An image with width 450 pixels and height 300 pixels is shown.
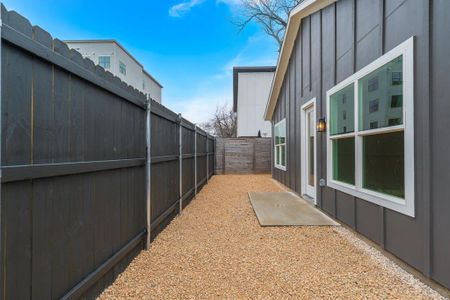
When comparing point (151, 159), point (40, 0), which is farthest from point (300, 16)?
point (40, 0)

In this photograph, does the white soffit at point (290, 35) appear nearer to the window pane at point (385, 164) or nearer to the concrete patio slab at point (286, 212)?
the window pane at point (385, 164)

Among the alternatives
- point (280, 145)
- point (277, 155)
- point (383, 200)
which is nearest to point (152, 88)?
point (277, 155)

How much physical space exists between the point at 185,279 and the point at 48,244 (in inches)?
50.8

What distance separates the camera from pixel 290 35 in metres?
7.21

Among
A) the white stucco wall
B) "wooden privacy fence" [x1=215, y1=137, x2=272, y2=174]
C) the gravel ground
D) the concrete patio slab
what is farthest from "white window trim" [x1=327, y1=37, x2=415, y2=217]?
the white stucco wall

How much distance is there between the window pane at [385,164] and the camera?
2793 mm

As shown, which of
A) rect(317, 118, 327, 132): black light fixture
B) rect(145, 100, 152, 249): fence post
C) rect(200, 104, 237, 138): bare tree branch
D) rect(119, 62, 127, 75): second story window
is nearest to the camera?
rect(145, 100, 152, 249): fence post

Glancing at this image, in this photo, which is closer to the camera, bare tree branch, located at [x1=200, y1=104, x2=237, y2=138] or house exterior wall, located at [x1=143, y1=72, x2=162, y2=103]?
house exterior wall, located at [x1=143, y1=72, x2=162, y2=103]

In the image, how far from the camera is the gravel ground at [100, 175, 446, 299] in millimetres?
2256

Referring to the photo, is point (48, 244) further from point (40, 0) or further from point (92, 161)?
point (40, 0)

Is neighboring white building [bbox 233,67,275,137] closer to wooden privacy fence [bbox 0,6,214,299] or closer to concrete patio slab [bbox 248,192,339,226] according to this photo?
concrete patio slab [bbox 248,192,339,226]

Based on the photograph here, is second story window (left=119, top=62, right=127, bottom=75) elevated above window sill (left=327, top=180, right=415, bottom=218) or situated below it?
above

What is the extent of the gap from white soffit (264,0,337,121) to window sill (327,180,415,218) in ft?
10.6

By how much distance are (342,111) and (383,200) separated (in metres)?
1.69
